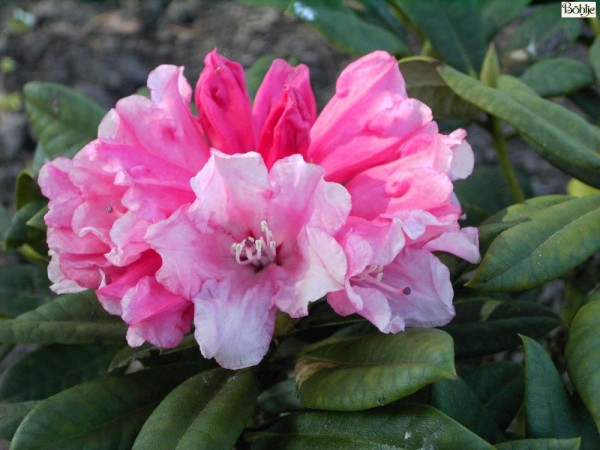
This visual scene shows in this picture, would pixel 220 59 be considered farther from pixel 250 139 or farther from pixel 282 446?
pixel 282 446

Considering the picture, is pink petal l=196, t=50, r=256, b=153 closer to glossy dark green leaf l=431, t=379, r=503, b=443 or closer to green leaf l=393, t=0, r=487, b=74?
glossy dark green leaf l=431, t=379, r=503, b=443

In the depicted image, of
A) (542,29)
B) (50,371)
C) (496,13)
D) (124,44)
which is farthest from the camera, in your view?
(124,44)

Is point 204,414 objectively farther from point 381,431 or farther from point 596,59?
point 596,59

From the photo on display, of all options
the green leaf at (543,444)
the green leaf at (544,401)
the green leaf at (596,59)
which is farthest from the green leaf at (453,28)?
the green leaf at (543,444)

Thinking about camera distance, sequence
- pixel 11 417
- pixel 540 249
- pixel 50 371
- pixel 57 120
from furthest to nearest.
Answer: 1. pixel 57 120
2. pixel 50 371
3. pixel 11 417
4. pixel 540 249

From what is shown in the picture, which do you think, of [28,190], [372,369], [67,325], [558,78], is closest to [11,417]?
[67,325]

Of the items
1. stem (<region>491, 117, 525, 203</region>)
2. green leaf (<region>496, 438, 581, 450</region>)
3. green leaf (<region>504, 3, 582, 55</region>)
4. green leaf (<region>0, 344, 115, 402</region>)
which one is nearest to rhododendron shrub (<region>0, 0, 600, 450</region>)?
green leaf (<region>496, 438, 581, 450</region>)
